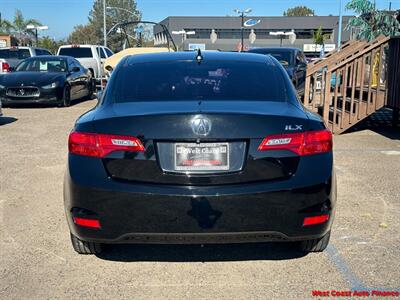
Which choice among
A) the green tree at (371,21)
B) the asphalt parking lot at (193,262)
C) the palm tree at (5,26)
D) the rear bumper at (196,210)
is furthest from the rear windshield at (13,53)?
the palm tree at (5,26)

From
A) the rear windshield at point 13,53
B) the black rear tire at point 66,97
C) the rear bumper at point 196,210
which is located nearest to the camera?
the rear bumper at point 196,210

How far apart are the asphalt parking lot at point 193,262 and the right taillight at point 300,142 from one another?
3.09ft

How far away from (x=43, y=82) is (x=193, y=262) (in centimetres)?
1088

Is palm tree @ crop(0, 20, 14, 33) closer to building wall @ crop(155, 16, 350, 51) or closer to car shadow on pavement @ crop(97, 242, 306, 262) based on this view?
building wall @ crop(155, 16, 350, 51)

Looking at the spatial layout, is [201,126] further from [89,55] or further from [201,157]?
[89,55]

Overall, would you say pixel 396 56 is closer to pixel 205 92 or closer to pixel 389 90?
pixel 389 90

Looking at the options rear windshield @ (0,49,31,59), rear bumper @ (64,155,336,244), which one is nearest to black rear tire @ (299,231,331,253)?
rear bumper @ (64,155,336,244)

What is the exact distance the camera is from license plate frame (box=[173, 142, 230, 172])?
3115mm

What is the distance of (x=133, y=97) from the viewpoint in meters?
3.65

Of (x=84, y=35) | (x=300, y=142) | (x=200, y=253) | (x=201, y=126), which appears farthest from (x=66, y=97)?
(x=84, y=35)

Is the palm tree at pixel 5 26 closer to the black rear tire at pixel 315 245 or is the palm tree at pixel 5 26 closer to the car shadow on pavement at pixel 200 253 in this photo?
the car shadow on pavement at pixel 200 253

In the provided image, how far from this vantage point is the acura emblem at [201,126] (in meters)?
3.11

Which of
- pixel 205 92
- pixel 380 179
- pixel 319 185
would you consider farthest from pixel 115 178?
pixel 380 179

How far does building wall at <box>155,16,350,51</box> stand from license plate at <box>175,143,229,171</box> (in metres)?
83.8
